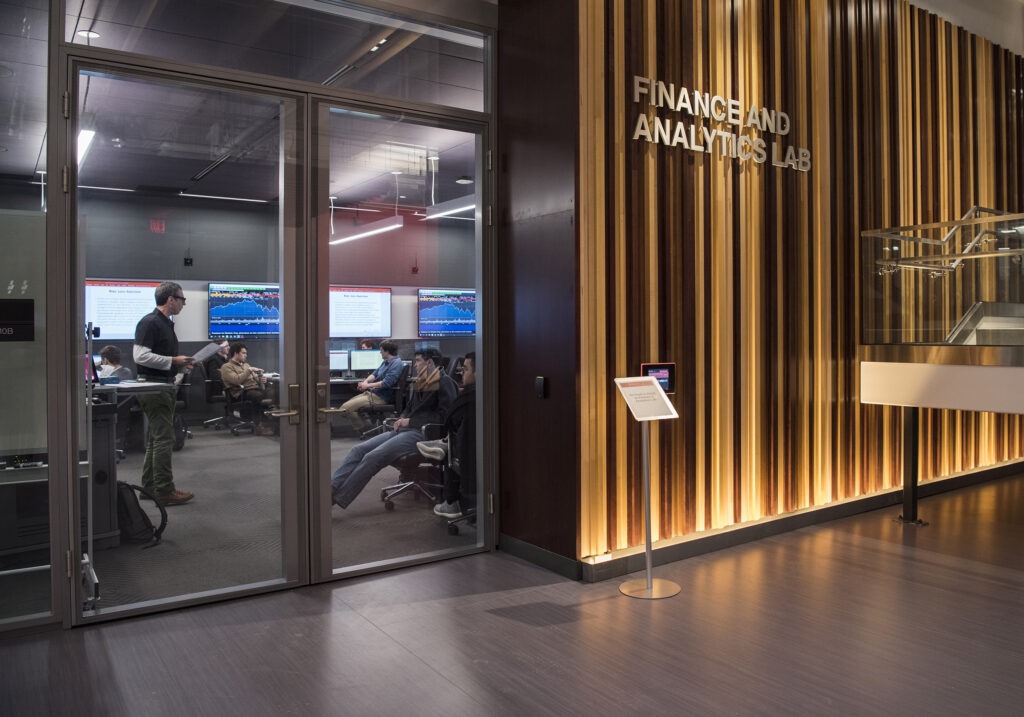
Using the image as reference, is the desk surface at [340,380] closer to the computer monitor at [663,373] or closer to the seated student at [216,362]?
the seated student at [216,362]

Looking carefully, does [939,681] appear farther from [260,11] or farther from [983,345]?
[260,11]

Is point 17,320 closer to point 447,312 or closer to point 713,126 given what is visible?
point 447,312

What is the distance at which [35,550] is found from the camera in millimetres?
3693

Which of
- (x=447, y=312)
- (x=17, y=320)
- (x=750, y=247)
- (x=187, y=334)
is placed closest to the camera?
(x=17, y=320)

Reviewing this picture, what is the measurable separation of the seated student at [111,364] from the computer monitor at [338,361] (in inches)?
40.5

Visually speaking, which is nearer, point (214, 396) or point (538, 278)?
point (214, 396)

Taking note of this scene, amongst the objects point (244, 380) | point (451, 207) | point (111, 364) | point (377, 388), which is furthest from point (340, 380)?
point (451, 207)

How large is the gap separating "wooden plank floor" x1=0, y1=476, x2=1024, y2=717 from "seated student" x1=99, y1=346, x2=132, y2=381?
1198 mm

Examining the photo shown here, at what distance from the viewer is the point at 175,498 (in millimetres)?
3971

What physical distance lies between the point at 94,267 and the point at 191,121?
0.88 metres

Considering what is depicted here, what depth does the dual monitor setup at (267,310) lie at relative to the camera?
3.83 m

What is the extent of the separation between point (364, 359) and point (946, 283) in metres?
3.85

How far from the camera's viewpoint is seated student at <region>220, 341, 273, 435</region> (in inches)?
162

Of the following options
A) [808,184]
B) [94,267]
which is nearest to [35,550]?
[94,267]
